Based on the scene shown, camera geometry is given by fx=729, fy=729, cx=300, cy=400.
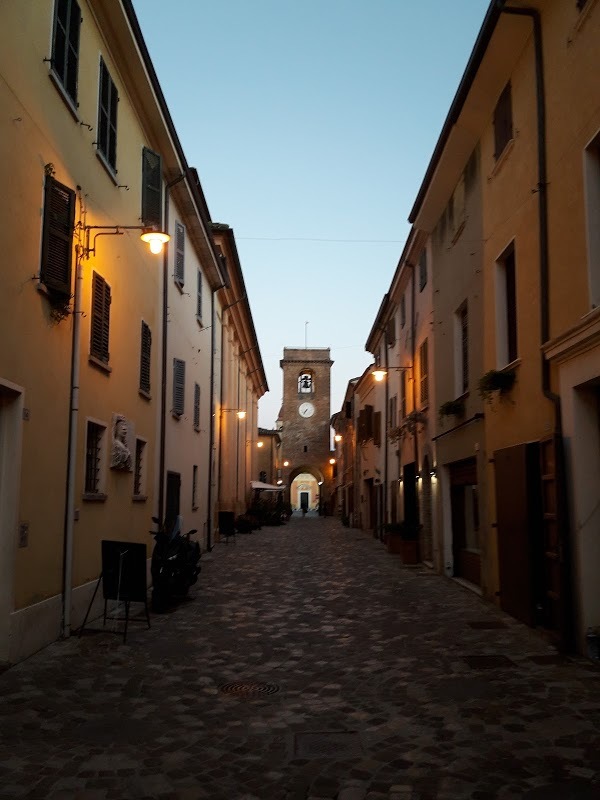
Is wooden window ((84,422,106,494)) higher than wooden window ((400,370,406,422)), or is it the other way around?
wooden window ((400,370,406,422))

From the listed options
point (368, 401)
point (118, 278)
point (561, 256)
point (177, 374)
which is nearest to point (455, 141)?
point (561, 256)

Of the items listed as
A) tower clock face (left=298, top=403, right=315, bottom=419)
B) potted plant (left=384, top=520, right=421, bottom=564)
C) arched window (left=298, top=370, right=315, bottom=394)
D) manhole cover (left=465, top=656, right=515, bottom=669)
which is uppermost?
arched window (left=298, top=370, right=315, bottom=394)

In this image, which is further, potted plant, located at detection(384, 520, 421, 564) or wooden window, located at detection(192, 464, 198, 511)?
wooden window, located at detection(192, 464, 198, 511)

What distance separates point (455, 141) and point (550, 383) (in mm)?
5579

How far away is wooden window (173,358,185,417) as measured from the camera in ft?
53.3

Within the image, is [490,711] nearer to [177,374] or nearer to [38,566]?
[38,566]

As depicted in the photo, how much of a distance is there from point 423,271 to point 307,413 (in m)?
44.3

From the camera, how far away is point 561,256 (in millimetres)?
8008

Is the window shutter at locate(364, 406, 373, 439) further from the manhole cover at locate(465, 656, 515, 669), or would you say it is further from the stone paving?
the manhole cover at locate(465, 656, 515, 669)

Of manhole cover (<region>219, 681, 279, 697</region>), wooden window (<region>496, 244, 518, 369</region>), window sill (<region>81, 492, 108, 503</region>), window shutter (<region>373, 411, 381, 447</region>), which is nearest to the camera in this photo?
manhole cover (<region>219, 681, 279, 697</region>)

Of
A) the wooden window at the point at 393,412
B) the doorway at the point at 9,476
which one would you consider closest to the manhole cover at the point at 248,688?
the doorway at the point at 9,476

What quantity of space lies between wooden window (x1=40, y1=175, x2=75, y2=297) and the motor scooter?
3885 mm

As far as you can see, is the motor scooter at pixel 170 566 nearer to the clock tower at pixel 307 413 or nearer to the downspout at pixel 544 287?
the downspout at pixel 544 287

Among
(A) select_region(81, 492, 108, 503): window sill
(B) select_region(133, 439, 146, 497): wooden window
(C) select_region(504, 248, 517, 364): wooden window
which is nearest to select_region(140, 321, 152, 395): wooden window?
(B) select_region(133, 439, 146, 497): wooden window
